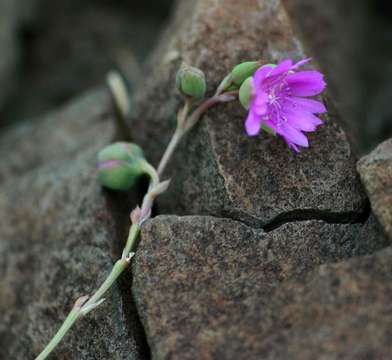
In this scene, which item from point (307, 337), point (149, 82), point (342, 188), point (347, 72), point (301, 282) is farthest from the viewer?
point (347, 72)

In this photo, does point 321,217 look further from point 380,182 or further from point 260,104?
point 260,104

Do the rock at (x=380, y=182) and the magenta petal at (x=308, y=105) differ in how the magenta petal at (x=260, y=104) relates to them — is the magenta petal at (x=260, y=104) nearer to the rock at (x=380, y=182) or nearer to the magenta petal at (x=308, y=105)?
the magenta petal at (x=308, y=105)

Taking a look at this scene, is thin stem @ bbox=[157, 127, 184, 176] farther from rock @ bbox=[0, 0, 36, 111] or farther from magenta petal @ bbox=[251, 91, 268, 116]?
rock @ bbox=[0, 0, 36, 111]

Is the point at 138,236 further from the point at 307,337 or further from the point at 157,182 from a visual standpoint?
the point at 307,337

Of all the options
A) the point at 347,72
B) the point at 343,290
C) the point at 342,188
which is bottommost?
the point at 347,72

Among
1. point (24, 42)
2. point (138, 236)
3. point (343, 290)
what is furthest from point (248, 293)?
point (24, 42)
